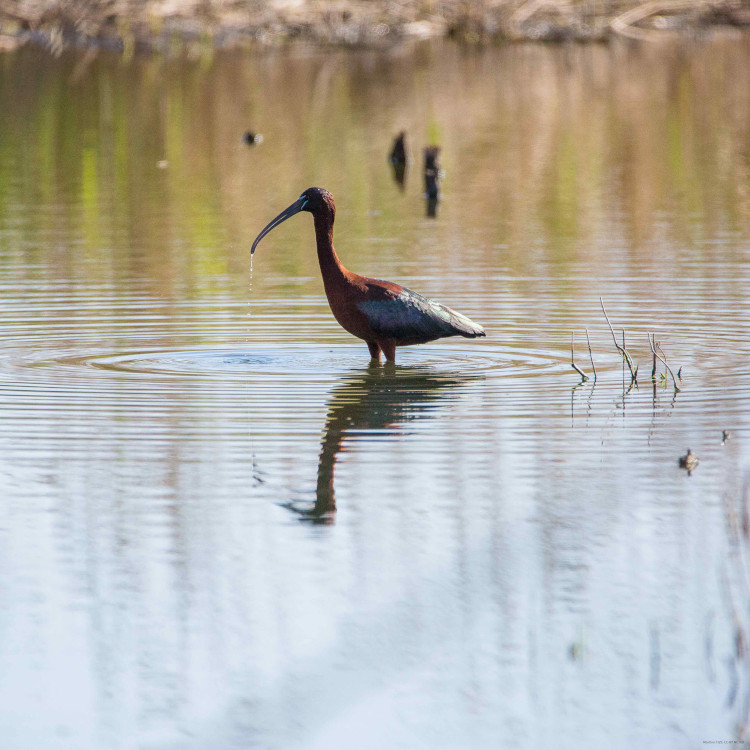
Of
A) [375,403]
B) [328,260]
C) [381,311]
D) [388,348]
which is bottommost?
[375,403]

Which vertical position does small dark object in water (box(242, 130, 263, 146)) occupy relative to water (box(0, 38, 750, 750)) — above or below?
above

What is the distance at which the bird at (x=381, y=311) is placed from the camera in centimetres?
1015

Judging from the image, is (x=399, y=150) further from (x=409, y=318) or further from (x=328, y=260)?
(x=409, y=318)

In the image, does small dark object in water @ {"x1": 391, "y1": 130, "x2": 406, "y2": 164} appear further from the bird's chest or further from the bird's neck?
the bird's chest

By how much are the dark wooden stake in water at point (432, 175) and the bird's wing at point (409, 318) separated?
9.61 metres

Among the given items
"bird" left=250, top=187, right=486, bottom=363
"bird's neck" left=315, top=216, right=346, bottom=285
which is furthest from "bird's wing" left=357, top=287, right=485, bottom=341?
"bird's neck" left=315, top=216, right=346, bottom=285

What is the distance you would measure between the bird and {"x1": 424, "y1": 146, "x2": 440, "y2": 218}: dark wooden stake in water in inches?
378

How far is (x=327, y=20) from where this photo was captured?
135ft

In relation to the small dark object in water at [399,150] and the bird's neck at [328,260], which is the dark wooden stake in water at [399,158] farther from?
the bird's neck at [328,260]

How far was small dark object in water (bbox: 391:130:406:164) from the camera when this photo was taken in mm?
22281

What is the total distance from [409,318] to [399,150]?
12.9 metres

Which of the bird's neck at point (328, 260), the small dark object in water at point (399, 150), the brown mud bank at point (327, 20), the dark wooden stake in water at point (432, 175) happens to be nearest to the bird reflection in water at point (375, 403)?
the bird's neck at point (328, 260)

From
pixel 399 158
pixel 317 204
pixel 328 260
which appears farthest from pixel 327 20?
pixel 328 260

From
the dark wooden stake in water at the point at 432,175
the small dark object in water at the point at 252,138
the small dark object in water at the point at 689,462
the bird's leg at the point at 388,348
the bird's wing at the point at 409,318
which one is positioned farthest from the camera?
the small dark object in water at the point at 252,138
